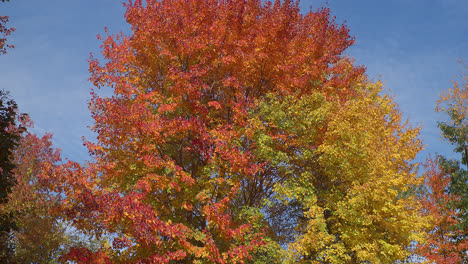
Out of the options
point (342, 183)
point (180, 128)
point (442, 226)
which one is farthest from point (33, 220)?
point (442, 226)

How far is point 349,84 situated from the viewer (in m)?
23.6

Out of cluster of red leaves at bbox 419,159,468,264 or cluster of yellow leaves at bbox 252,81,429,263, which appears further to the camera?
cluster of red leaves at bbox 419,159,468,264

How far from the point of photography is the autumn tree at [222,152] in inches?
595

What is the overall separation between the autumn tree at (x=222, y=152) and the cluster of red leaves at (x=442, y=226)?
13.5 meters

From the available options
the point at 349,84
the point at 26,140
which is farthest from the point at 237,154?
the point at 26,140

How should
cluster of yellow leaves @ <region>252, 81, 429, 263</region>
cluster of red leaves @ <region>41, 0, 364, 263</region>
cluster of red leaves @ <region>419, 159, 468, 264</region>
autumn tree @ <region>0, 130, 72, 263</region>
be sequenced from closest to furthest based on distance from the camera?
1. cluster of red leaves @ <region>41, 0, 364, 263</region>
2. cluster of yellow leaves @ <region>252, 81, 429, 263</region>
3. autumn tree @ <region>0, 130, 72, 263</region>
4. cluster of red leaves @ <region>419, 159, 468, 264</region>

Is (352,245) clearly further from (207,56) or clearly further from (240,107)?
(207,56)

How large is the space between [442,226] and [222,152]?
25691mm

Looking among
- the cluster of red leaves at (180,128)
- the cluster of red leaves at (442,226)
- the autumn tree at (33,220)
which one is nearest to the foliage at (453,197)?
the cluster of red leaves at (442,226)

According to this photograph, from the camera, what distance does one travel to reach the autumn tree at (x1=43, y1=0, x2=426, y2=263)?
15109 millimetres

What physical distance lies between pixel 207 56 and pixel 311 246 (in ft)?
33.0

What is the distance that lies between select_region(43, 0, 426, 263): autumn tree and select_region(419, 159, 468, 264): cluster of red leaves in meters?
13.5

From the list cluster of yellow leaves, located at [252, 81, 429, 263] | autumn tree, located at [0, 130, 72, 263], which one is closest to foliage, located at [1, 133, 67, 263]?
autumn tree, located at [0, 130, 72, 263]

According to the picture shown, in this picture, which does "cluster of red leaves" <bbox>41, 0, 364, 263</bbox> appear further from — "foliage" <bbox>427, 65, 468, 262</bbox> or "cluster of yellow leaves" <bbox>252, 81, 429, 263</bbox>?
"foliage" <bbox>427, 65, 468, 262</bbox>
